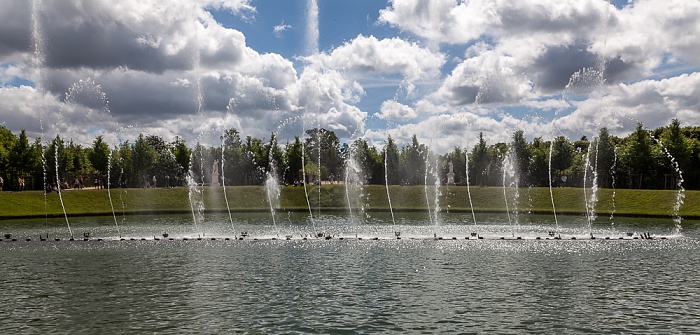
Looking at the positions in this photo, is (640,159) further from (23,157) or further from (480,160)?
(23,157)

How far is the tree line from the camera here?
370ft

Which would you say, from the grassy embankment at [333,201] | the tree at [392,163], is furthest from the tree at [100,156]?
the tree at [392,163]

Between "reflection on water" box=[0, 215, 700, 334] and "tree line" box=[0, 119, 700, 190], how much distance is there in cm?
6756

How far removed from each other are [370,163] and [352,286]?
120 meters

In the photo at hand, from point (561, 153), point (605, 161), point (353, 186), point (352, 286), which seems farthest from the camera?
point (561, 153)

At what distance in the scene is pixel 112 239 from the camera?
5259 cm

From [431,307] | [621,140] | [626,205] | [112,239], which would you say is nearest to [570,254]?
[431,307]

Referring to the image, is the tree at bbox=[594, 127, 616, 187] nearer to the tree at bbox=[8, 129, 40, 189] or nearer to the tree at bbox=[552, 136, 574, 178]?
the tree at bbox=[552, 136, 574, 178]

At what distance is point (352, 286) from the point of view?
29750 millimetres

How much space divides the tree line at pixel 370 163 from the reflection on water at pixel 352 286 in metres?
67.6

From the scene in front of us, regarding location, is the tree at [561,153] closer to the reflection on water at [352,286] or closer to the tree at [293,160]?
the tree at [293,160]

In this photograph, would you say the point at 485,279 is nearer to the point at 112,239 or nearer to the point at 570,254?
the point at 570,254

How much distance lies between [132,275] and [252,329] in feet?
47.4

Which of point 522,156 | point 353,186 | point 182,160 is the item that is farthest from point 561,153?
point 182,160
